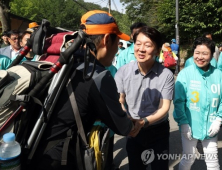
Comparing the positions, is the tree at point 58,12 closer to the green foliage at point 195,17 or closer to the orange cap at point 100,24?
the green foliage at point 195,17

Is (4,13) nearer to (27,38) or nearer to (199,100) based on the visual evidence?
(27,38)

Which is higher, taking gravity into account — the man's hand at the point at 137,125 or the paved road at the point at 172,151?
the man's hand at the point at 137,125

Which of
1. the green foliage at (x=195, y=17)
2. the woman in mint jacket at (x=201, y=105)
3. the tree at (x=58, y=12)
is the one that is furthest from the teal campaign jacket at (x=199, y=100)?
the tree at (x=58, y=12)

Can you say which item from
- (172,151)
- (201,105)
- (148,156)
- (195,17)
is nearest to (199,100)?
(201,105)

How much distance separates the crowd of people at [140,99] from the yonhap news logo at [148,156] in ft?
0.11

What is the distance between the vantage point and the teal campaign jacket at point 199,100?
9.03ft

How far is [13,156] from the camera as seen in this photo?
1.27m

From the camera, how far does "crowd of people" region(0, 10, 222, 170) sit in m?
1.46

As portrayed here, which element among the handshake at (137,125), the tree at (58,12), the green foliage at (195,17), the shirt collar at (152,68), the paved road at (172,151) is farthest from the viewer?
the tree at (58,12)

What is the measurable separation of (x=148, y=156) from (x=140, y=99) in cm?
58

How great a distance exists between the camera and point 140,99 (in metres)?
2.46

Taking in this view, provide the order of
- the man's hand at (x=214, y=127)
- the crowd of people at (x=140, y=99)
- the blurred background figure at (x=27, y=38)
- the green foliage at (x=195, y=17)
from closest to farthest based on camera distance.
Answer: the crowd of people at (x=140, y=99) → the man's hand at (x=214, y=127) → the blurred background figure at (x=27, y=38) → the green foliage at (x=195, y=17)

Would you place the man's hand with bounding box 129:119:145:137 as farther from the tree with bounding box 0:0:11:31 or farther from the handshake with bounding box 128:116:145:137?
the tree with bounding box 0:0:11:31

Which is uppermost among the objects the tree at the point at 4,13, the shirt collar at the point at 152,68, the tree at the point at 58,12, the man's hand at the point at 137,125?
the tree at the point at 58,12
